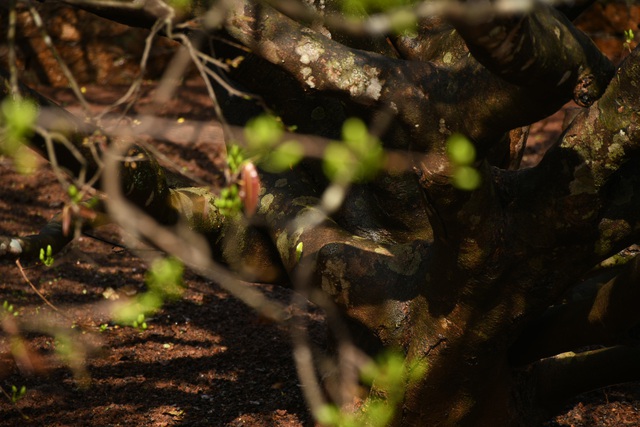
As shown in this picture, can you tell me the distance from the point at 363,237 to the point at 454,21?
2001mm

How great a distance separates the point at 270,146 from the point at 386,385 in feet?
4.31

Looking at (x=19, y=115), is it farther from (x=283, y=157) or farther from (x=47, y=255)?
(x=283, y=157)

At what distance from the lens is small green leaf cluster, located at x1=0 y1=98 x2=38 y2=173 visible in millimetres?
2383

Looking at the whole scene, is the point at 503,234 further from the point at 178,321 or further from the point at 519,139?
the point at 178,321

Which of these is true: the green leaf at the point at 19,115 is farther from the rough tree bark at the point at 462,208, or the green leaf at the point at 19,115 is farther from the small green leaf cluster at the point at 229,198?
the small green leaf cluster at the point at 229,198

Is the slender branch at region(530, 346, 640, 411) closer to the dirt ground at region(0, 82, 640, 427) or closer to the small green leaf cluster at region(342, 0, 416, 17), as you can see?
the dirt ground at region(0, 82, 640, 427)

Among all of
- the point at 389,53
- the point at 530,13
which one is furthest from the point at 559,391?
the point at 530,13

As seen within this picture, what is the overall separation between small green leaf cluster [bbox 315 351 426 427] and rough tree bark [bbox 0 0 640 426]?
0.05m

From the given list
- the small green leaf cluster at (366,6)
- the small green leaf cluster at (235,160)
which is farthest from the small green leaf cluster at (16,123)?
the small green leaf cluster at (366,6)

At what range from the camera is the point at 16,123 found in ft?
7.69

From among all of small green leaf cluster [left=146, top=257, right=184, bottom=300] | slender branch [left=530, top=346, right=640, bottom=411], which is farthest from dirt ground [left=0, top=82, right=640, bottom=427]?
small green leaf cluster [left=146, top=257, right=184, bottom=300]

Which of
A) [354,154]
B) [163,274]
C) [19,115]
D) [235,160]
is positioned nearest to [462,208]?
[354,154]

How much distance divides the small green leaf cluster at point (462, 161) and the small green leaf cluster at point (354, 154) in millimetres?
457

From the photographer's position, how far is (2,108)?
292 cm
